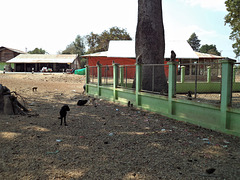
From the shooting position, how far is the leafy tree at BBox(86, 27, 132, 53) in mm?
41531

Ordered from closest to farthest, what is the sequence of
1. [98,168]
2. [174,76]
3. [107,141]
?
[98,168], [107,141], [174,76]

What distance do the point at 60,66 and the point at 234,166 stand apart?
41.5 m

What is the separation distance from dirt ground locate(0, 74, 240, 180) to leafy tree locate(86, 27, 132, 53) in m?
36.2

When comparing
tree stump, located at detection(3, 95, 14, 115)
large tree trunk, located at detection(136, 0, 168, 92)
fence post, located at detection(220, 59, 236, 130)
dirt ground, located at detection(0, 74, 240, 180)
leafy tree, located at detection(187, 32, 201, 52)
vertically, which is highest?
leafy tree, located at detection(187, 32, 201, 52)

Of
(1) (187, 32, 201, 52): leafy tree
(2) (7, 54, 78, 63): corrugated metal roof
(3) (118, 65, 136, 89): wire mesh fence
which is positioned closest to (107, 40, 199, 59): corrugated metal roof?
(3) (118, 65, 136, 89): wire mesh fence

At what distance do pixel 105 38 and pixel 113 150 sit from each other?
1539 inches

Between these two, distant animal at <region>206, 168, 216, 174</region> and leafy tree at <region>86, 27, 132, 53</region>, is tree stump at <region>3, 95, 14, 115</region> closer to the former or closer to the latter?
distant animal at <region>206, 168, 216, 174</region>

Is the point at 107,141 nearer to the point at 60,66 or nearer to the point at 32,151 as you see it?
the point at 32,151

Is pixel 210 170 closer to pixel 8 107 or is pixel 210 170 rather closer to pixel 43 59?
pixel 8 107

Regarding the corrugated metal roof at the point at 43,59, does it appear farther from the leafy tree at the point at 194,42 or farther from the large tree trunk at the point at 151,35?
the leafy tree at the point at 194,42

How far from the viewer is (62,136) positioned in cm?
511

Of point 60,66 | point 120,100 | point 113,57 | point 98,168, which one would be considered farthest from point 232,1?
point 60,66

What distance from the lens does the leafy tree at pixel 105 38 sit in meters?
41.5

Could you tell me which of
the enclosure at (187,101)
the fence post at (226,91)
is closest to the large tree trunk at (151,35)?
the enclosure at (187,101)
